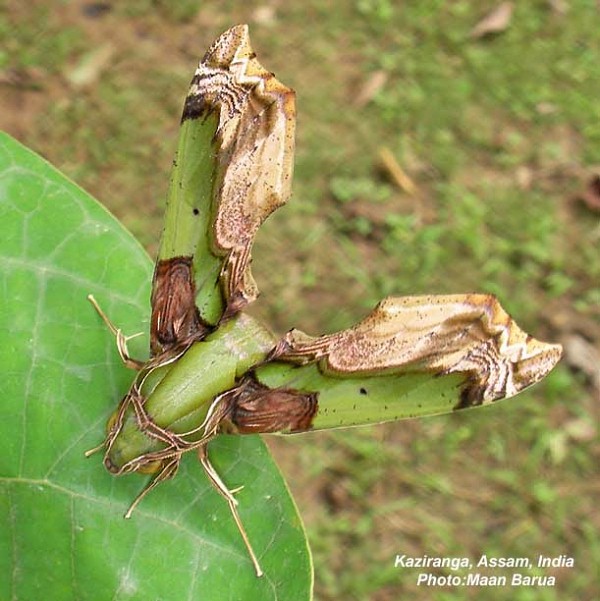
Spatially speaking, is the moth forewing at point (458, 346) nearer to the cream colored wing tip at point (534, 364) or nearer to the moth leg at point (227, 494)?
the cream colored wing tip at point (534, 364)

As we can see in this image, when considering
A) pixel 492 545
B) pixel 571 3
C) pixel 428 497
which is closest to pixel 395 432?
pixel 428 497

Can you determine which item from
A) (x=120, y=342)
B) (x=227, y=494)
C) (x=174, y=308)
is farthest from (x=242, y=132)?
(x=227, y=494)

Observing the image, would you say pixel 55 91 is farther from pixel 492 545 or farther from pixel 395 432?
pixel 492 545

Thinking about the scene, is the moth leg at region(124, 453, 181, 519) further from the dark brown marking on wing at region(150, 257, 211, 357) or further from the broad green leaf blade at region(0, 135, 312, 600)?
the dark brown marking on wing at region(150, 257, 211, 357)

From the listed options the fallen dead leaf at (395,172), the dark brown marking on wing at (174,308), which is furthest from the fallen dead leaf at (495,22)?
the dark brown marking on wing at (174,308)

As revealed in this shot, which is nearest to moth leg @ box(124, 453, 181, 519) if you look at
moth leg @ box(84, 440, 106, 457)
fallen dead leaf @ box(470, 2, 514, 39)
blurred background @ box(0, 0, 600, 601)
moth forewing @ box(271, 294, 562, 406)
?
moth leg @ box(84, 440, 106, 457)

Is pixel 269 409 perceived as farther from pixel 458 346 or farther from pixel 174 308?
pixel 458 346
